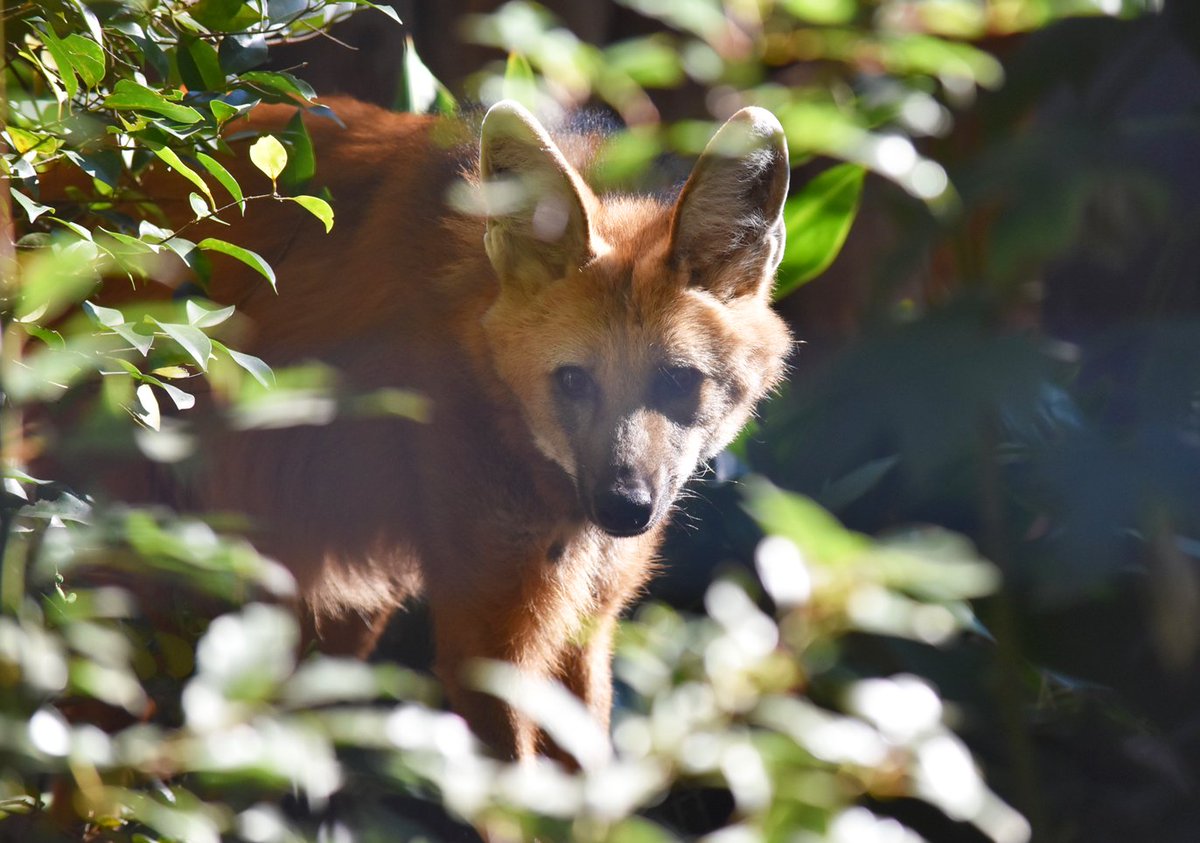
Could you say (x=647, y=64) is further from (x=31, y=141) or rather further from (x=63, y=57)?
(x=31, y=141)

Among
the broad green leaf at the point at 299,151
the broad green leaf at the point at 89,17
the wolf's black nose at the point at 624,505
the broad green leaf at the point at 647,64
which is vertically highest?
the broad green leaf at the point at 89,17

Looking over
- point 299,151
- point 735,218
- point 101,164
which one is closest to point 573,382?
point 735,218

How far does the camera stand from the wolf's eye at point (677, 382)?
6.44ft

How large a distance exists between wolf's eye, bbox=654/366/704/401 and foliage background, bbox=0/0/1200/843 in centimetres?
42

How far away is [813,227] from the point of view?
7.97ft

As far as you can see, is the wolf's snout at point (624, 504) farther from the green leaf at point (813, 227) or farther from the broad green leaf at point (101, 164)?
the broad green leaf at point (101, 164)

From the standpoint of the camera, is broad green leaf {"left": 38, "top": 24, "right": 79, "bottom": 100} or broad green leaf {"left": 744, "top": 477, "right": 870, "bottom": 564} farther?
broad green leaf {"left": 38, "top": 24, "right": 79, "bottom": 100}

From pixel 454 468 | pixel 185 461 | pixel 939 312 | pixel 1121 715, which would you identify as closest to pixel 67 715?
pixel 454 468

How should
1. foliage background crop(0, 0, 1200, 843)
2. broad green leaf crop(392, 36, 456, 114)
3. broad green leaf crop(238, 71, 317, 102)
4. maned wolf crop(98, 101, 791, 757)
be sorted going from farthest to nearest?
broad green leaf crop(392, 36, 456, 114) → maned wolf crop(98, 101, 791, 757) → broad green leaf crop(238, 71, 317, 102) → foliage background crop(0, 0, 1200, 843)

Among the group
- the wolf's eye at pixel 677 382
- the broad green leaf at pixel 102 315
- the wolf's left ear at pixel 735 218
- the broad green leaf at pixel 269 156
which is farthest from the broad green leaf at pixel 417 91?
the broad green leaf at pixel 102 315

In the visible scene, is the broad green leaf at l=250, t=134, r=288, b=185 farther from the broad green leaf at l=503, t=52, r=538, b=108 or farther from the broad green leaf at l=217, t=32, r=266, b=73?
the broad green leaf at l=503, t=52, r=538, b=108

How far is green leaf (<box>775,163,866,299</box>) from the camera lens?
7.84 feet

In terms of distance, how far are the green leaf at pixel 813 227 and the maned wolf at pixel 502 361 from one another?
319 millimetres

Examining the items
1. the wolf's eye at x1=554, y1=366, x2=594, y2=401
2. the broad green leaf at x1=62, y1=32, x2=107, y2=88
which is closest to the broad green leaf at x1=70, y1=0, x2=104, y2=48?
the broad green leaf at x1=62, y1=32, x2=107, y2=88
